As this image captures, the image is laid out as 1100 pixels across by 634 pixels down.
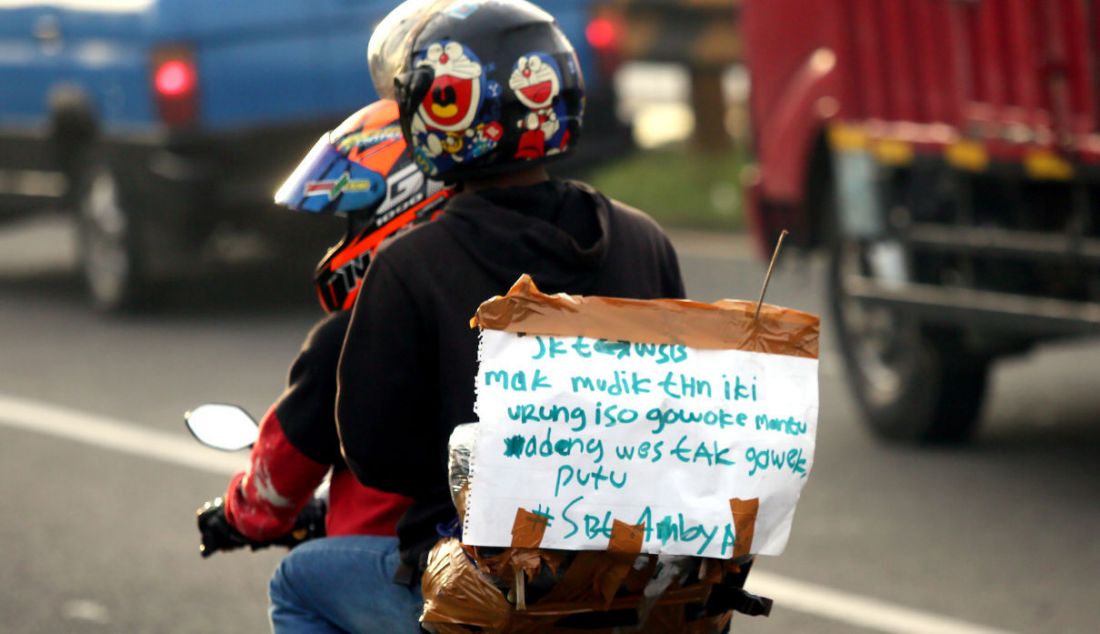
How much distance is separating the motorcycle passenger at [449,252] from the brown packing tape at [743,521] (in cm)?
41

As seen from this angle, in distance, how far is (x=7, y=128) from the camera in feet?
38.8

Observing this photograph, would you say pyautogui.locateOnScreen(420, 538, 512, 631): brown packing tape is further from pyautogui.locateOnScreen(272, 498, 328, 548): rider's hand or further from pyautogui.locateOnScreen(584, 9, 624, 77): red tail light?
pyautogui.locateOnScreen(584, 9, 624, 77): red tail light

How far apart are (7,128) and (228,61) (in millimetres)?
1906

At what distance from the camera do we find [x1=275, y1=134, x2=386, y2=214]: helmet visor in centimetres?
308

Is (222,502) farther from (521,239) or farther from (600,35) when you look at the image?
(600,35)

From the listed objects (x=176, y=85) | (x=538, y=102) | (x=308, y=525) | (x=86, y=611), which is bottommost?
(x=86, y=611)

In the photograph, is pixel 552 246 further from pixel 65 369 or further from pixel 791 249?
pixel 65 369

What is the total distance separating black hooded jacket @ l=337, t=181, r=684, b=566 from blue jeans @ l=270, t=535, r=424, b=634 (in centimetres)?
7

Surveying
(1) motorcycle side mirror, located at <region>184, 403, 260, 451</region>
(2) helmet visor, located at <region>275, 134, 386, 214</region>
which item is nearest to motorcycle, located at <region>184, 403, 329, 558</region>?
(1) motorcycle side mirror, located at <region>184, 403, 260, 451</region>

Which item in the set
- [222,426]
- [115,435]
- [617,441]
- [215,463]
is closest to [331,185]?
[222,426]

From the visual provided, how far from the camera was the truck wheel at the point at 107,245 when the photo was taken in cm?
1110

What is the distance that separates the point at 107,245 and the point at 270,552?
5008 mm

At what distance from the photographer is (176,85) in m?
10.5

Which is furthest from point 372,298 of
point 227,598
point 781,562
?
point 781,562
